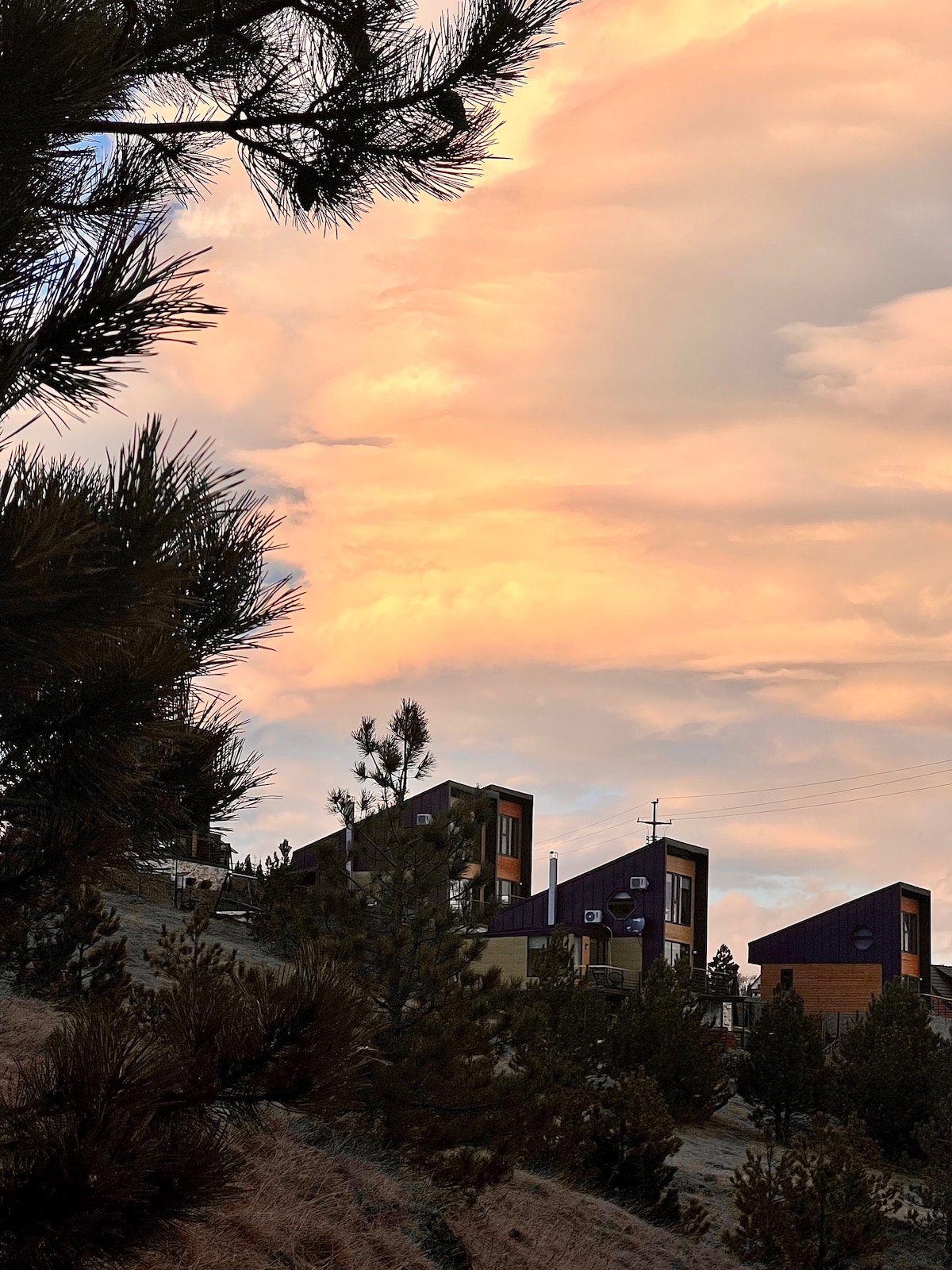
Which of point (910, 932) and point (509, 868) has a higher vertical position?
point (509, 868)

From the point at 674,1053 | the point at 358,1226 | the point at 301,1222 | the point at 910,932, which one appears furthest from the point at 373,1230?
the point at 910,932

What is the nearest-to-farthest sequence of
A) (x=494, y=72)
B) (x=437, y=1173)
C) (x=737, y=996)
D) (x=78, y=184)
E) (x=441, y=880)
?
(x=78, y=184)
(x=494, y=72)
(x=437, y=1173)
(x=441, y=880)
(x=737, y=996)

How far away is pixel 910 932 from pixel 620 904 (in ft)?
46.2

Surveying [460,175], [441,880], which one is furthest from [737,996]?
[460,175]

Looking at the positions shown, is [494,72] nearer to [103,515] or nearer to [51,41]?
[51,41]

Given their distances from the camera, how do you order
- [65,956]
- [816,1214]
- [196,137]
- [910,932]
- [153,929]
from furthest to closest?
[910,932], [153,929], [65,956], [816,1214], [196,137]

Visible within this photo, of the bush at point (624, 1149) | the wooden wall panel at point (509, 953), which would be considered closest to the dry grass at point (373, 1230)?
the bush at point (624, 1149)

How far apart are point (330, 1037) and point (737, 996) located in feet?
143

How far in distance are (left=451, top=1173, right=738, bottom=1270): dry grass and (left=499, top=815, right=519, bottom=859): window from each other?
30.6 meters

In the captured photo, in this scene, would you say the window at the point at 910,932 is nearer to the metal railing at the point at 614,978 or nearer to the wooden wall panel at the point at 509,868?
the metal railing at the point at 614,978

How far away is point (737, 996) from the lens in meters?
46.0

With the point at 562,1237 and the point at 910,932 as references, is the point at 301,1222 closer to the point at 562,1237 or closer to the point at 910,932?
the point at 562,1237

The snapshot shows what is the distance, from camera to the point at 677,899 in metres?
48.4

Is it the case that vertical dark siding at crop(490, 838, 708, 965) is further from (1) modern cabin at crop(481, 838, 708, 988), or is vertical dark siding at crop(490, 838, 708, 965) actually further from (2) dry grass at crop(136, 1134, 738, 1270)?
(2) dry grass at crop(136, 1134, 738, 1270)
